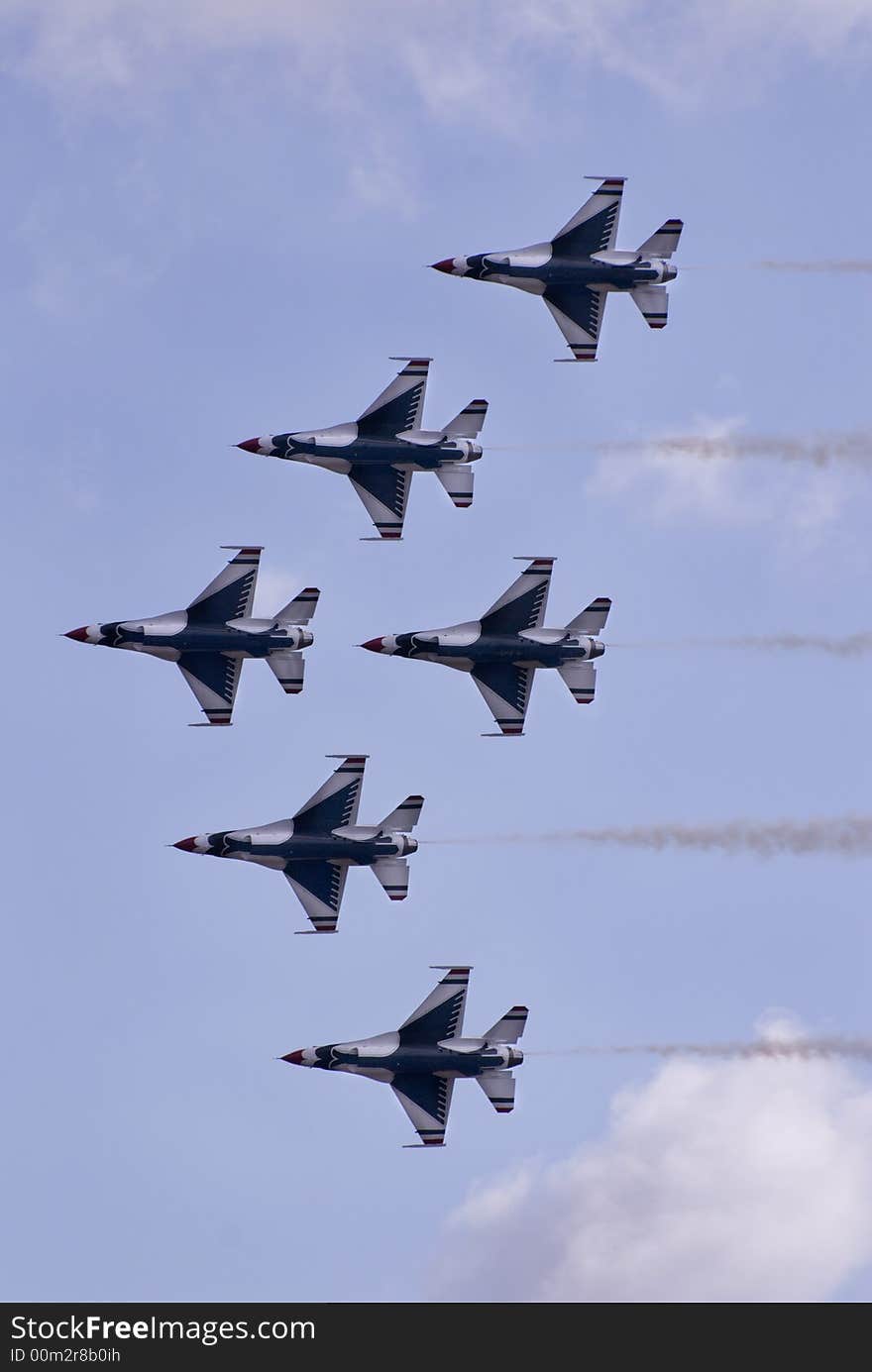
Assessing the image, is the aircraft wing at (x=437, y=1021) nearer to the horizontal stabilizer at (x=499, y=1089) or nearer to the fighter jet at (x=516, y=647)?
the horizontal stabilizer at (x=499, y=1089)

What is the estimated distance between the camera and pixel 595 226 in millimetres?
150500

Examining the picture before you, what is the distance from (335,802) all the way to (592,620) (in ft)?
51.4

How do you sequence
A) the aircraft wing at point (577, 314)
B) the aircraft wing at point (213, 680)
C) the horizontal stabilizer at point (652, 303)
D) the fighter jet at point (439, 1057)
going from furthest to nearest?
the aircraft wing at point (577, 314) < the horizontal stabilizer at point (652, 303) < the aircraft wing at point (213, 680) < the fighter jet at point (439, 1057)

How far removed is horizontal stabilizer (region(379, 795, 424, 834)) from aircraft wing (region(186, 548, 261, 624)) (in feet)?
40.1

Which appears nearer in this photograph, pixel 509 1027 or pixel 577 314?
pixel 509 1027

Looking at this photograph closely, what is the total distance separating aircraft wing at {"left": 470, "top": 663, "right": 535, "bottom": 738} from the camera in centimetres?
14850

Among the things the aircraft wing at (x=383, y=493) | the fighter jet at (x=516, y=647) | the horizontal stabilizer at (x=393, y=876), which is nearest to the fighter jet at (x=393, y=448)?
the aircraft wing at (x=383, y=493)

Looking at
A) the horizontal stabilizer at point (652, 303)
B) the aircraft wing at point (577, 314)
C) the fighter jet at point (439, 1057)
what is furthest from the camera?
the aircraft wing at point (577, 314)

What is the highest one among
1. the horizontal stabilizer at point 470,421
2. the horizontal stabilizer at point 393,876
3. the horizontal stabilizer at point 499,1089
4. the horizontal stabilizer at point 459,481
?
the horizontal stabilizer at point 470,421

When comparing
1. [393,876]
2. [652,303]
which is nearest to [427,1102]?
[393,876]

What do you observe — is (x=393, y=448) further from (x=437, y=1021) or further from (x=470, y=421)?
(x=437, y=1021)

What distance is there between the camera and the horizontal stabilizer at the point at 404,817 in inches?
5807

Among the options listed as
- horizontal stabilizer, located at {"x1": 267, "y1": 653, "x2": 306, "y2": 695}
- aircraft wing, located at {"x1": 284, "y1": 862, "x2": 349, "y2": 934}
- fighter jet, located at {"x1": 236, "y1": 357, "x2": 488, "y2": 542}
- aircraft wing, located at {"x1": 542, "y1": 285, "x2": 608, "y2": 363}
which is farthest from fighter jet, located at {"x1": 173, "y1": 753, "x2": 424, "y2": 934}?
aircraft wing, located at {"x1": 542, "y1": 285, "x2": 608, "y2": 363}
